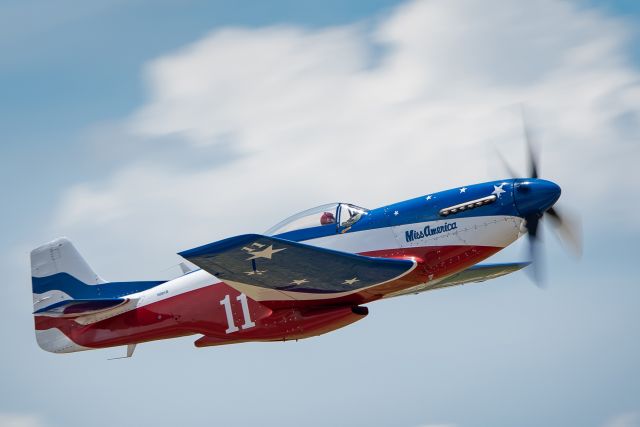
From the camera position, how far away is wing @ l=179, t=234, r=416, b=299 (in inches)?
696

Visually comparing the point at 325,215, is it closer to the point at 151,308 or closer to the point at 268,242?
the point at 268,242

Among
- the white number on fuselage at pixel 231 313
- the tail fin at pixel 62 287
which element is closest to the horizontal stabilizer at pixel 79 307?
the tail fin at pixel 62 287

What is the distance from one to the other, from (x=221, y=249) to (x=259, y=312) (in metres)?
3.52

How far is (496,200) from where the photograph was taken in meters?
19.7

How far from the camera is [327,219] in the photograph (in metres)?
20.2

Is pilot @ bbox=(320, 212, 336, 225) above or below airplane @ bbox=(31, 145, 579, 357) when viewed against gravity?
above

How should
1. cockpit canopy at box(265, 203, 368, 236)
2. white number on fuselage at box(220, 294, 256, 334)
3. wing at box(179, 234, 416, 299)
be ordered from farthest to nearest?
1. white number on fuselage at box(220, 294, 256, 334)
2. cockpit canopy at box(265, 203, 368, 236)
3. wing at box(179, 234, 416, 299)

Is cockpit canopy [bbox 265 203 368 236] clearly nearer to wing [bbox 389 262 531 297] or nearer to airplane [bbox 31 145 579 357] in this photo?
airplane [bbox 31 145 579 357]

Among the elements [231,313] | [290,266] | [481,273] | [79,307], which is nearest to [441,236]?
[290,266]

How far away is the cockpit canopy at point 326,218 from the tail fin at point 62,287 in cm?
370

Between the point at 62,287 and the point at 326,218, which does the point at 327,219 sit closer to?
the point at 326,218

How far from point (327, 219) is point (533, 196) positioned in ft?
13.2

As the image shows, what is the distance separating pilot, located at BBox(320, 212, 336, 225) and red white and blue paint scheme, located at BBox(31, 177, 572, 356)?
2cm

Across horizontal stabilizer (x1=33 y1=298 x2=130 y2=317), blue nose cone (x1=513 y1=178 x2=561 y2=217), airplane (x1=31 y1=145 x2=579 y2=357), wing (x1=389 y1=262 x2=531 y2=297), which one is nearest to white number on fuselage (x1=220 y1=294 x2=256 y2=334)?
airplane (x1=31 y1=145 x2=579 y2=357)
